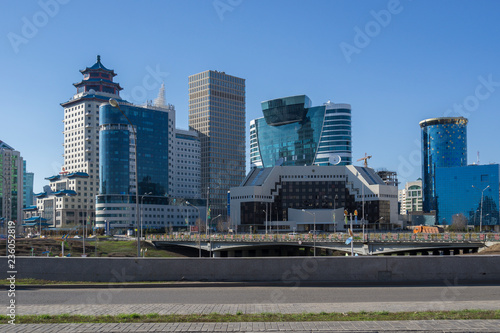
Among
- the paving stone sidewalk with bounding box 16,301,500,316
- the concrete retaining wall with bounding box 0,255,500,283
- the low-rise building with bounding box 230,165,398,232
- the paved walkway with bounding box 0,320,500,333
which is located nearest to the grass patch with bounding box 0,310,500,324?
the paved walkway with bounding box 0,320,500,333

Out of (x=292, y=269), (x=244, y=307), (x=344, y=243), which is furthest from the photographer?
(x=344, y=243)

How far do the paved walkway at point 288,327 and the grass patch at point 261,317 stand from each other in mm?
675

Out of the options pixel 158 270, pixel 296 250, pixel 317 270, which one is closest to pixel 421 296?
pixel 317 270

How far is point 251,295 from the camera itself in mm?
24375

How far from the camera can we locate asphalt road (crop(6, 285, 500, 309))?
2288cm

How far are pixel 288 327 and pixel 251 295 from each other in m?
7.75

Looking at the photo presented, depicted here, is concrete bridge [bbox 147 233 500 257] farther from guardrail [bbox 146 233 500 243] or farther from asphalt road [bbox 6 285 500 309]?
asphalt road [bbox 6 285 500 309]

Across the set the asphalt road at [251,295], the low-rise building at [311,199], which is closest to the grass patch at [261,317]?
the asphalt road at [251,295]

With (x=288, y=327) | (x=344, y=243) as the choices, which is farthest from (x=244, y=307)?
(x=344, y=243)

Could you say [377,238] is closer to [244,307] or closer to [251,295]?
[251,295]

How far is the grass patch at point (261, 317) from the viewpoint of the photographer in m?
18.0

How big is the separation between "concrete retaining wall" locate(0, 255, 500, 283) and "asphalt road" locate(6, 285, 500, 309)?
46.2 inches

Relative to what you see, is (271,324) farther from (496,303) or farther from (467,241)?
(467,241)

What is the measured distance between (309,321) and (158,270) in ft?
41.4
